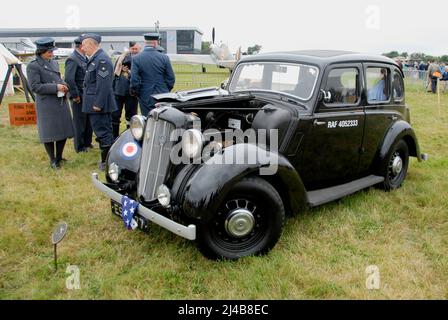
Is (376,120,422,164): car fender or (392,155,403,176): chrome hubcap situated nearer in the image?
(376,120,422,164): car fender

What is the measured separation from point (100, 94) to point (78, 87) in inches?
49.3

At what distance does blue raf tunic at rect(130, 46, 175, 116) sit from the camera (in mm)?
6035

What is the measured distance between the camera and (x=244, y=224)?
320cm

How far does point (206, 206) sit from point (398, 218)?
8.16 ft

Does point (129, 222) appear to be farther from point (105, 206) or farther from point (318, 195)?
point (318, 195)

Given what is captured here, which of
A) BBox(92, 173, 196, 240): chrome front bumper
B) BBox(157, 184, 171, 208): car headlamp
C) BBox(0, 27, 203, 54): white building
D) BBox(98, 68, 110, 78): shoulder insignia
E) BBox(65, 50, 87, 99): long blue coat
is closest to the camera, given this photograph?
BBox(92, 173, 196, 240): chrome front bumper

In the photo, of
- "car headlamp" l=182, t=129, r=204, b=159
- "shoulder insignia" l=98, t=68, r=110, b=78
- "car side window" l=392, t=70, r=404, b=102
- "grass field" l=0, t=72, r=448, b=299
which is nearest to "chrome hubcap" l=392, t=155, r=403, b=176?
"grass field" l=0, t=72, r=448, b=299

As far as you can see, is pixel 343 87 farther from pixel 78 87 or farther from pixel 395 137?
pixel 78 87

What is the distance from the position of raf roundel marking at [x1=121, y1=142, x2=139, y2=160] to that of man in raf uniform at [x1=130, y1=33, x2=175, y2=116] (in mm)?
2278

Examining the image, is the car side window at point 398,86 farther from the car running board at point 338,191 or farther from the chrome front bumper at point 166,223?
the chrome front bumper at point 166,223

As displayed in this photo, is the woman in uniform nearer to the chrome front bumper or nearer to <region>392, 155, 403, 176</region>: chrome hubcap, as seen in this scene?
the chrome front bumper

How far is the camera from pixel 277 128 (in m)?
3.71

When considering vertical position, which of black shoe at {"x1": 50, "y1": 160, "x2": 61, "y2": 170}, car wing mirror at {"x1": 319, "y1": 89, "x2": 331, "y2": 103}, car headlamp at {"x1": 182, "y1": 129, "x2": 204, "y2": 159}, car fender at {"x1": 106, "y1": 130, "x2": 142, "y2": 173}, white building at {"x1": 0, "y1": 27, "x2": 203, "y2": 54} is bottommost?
black shoe at {"x1": 50, "y1": 160, "x2": 61, "y2": 170}
